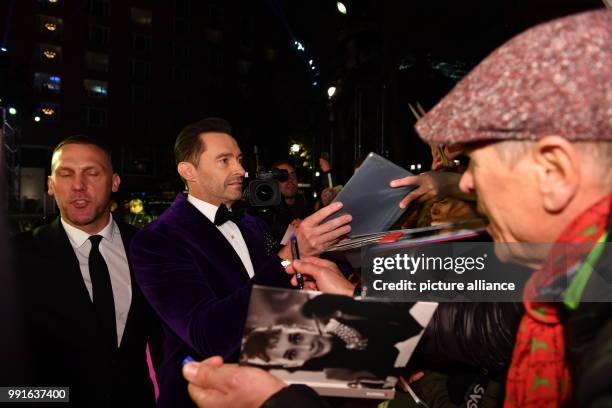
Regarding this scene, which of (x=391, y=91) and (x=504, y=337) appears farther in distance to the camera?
(x=391, y=91)

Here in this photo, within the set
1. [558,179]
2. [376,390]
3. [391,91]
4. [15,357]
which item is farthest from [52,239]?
[391,91]

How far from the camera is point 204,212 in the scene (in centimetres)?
229

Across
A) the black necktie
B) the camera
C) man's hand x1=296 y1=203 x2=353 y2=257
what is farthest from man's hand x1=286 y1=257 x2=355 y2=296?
the black necktie

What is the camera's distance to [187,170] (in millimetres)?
2447

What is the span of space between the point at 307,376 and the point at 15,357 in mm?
1899

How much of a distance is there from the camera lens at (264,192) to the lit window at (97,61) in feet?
140

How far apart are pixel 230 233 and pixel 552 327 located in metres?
1.64

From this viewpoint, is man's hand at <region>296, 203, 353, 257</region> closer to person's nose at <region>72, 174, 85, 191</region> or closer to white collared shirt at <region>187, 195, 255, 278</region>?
white collared shirt at <region>187, 195, 255, 278</region>

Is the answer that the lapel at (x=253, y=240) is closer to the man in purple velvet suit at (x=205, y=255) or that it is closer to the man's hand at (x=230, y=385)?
the man in purple velvet suit at (x=205, y=255)

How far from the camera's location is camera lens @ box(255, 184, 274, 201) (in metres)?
2.71

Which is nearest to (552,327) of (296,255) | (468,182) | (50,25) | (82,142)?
(468,182)

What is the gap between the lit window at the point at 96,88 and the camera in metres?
39.1

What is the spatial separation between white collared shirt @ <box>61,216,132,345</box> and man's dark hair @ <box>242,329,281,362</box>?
1.67m

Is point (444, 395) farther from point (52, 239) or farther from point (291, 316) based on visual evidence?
point (52, 239)
